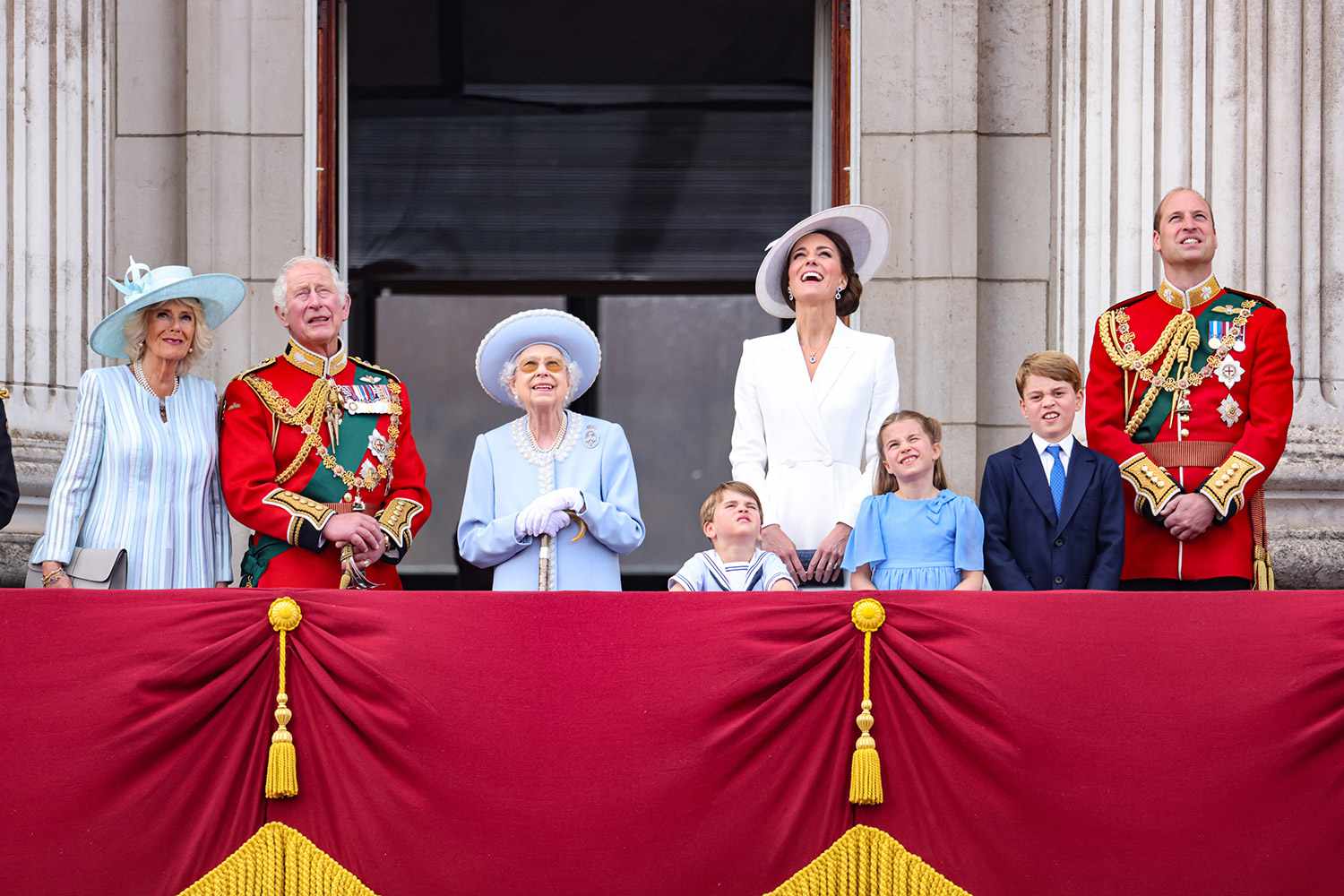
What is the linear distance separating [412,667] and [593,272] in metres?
6.20

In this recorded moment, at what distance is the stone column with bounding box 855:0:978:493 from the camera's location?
8219 millimetres

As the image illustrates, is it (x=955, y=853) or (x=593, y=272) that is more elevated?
(x=593, y=272)

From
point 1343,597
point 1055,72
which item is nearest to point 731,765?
point 1343,597

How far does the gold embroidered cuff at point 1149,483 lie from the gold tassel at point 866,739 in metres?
1.19

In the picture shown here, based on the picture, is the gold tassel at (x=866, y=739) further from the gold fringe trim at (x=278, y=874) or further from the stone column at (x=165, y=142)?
the stone column at (x=165, y=142)

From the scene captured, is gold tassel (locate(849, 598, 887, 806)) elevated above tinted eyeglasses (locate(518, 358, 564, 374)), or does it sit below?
below

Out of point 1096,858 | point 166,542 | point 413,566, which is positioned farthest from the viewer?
point 413,566

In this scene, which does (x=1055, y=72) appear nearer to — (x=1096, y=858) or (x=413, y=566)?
(x=1096, y=858)

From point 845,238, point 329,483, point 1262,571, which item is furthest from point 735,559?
point 1262,571

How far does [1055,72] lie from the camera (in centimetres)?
841

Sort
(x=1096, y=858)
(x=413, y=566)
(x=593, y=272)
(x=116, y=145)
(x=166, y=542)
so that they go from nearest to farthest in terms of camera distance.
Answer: (x=1096, y=858)
(x=166, y=542)
(x=116, y=145)
(x=593, y=272)
(x=413, y=566)

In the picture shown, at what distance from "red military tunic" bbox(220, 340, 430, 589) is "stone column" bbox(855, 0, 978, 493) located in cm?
297

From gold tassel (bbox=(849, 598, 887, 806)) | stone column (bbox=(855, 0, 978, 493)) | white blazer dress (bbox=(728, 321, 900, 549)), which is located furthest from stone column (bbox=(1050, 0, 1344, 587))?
gold tassel (bbox=(849, 598, 887, 806))

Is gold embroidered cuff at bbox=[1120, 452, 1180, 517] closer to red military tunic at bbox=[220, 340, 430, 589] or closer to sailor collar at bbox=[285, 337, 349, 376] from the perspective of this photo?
red military tunic at bbox=[220, 340, 430, 589]
